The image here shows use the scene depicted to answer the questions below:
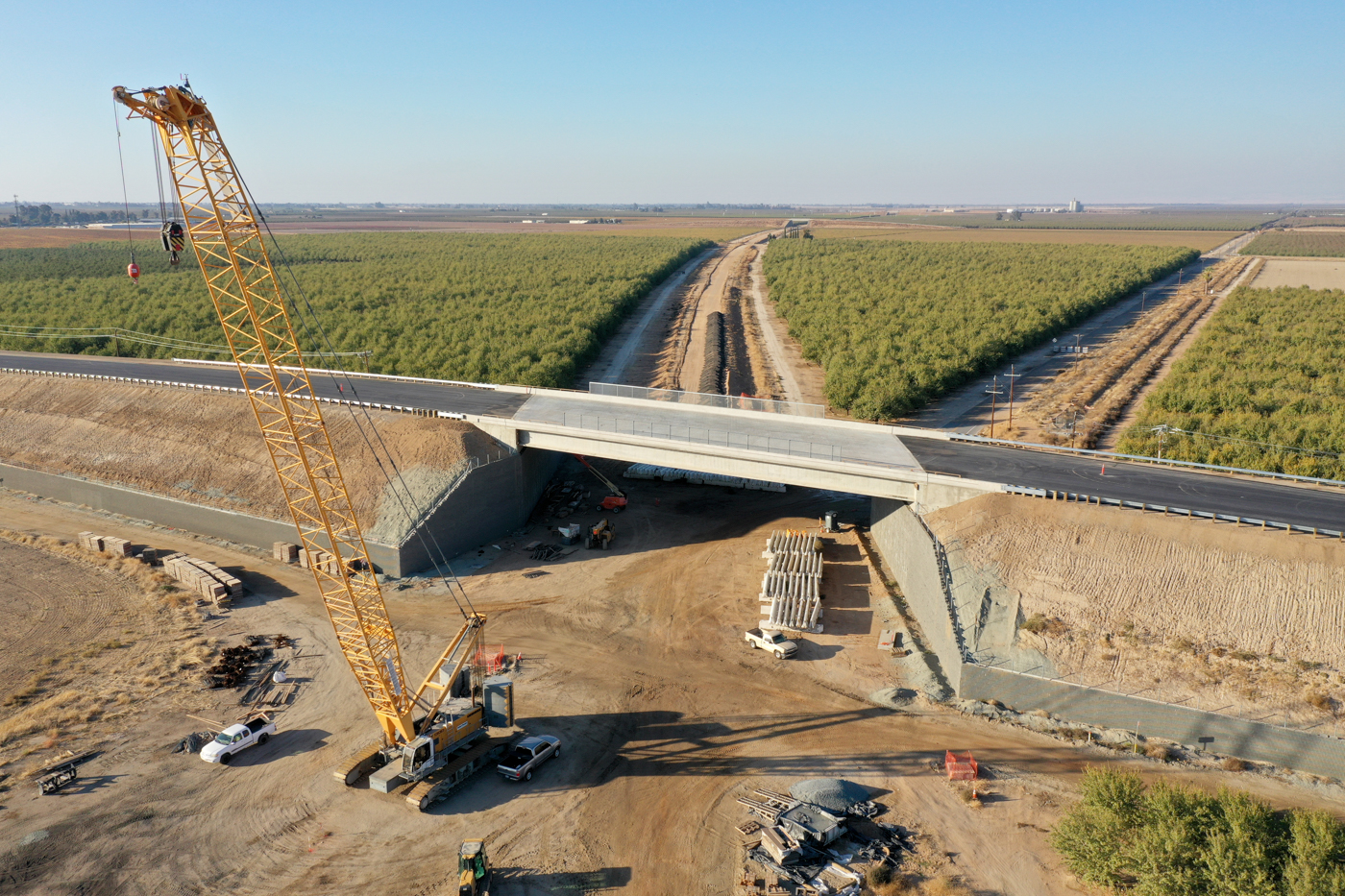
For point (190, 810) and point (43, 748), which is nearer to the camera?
point (190, 810)

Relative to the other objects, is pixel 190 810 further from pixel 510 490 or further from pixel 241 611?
pixel 510 490

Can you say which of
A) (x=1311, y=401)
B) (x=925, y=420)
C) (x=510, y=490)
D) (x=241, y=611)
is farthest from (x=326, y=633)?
(x=1311, y=401)

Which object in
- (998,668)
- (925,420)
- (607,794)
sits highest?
(925,420)

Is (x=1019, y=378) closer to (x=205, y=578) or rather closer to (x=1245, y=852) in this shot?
(x=1245, y=852)

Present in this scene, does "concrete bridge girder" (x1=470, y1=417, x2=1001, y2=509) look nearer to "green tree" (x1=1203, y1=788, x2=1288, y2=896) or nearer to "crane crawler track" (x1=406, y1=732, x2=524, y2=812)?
"green tree" (x1=1203, y1=788, x2=1288, y2=896)

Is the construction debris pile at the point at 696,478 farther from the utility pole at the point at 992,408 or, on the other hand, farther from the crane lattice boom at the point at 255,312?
the crane lattice boom at the point at 255,312

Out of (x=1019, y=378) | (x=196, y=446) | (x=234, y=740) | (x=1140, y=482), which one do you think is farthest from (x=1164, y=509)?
(x=196, y=446)

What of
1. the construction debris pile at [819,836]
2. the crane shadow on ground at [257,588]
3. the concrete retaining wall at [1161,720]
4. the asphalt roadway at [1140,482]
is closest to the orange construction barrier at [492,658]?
the crane shadow on ground at [257,588]
